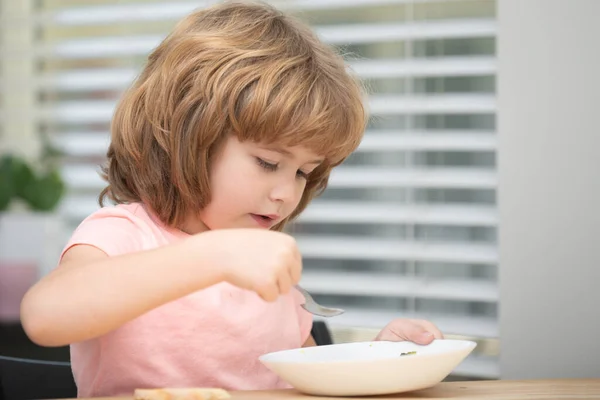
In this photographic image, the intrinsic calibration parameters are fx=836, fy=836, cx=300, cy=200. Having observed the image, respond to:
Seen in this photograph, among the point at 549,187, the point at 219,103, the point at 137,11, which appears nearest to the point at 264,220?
the point at 219,103

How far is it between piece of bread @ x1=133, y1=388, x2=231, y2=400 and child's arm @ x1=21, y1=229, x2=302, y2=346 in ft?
0.28

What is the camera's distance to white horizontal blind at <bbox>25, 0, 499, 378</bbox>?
2.00 meters

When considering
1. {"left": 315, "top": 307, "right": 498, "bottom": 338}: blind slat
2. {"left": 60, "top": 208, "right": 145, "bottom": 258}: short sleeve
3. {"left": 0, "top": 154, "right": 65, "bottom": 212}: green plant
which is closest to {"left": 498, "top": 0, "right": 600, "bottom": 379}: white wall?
{"left": 315, "top": 307, "right": 498, "bottom": 338}: blind slat

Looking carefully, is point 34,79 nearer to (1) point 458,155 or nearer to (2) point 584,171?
(1) point 458,155

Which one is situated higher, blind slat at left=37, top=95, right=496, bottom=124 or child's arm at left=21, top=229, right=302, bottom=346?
blind slat at left=37, top=95, right=496, bottom=124

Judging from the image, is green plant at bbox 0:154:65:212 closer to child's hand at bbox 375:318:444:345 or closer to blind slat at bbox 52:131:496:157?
blind slat at bbox 52:131:496:157

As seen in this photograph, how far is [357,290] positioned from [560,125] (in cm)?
67

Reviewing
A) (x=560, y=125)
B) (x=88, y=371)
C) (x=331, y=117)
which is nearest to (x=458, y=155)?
(x=560, y=125)

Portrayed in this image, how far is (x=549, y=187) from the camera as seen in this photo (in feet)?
5.80

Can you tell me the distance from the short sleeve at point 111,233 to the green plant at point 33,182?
135 centimetres

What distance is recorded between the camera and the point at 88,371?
118cm

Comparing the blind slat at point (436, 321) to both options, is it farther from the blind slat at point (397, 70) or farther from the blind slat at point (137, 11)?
the blind slat at point (137, 11)

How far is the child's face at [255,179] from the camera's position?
3.86 feet

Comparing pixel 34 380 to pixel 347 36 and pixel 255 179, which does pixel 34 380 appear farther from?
pixel 347 36
